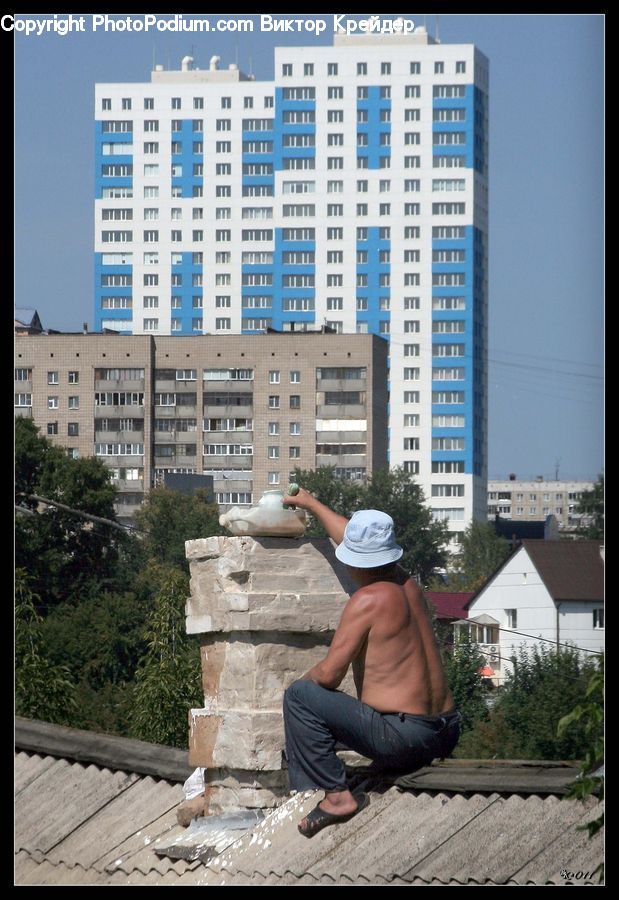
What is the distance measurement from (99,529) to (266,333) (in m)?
43.6

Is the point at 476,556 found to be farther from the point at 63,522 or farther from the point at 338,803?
the point at 338,803

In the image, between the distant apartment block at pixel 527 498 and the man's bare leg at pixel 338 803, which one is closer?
the man's bare leg at pixel 338 803

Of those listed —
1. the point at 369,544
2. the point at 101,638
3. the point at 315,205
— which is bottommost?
the point at 101,638

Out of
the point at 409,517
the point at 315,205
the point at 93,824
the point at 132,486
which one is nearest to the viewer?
the point at 93,824

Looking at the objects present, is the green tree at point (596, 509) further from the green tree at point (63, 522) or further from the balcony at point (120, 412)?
the balcony at point (120, 412)

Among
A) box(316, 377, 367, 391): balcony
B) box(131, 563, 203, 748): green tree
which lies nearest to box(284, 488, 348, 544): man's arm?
box(131, 563, 203, 748): green tree

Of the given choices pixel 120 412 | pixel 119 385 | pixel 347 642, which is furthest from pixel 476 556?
pixel 347 642

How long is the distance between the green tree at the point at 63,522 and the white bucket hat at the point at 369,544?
127ft

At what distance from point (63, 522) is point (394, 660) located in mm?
42503

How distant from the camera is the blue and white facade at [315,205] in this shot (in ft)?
332

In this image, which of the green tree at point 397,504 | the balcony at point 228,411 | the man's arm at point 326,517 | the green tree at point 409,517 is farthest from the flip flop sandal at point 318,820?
the balcony at point 228,411

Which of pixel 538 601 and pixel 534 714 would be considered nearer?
pixel 534 714

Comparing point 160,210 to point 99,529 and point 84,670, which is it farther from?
point 84,670

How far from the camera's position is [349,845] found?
177 inches
